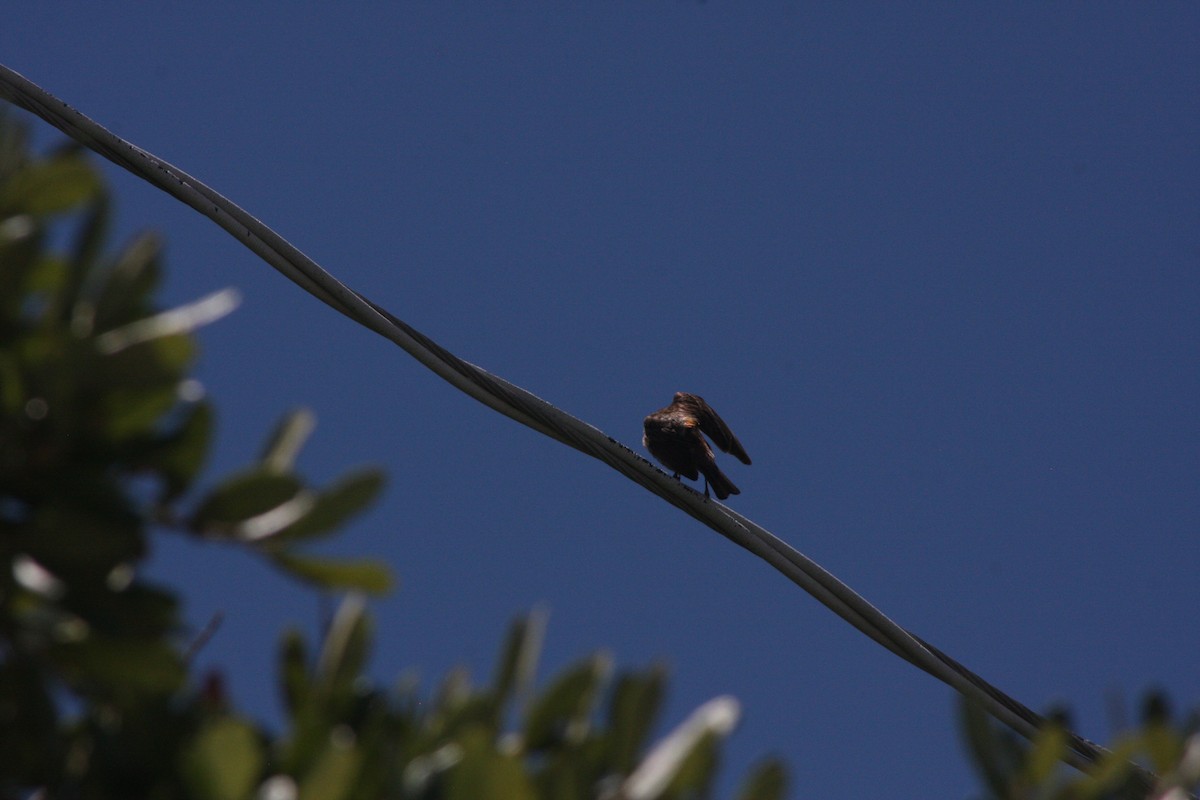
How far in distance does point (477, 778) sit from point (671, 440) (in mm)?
5740

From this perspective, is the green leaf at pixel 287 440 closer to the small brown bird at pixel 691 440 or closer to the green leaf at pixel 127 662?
the green leaf at pixel 127 662

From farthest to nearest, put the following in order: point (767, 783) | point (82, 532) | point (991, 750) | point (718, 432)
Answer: point (718, 432) → point (991, 750) → point (767, 783) → point (82, 532)

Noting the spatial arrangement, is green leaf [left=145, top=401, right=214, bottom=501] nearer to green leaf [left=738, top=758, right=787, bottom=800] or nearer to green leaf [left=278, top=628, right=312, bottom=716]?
green leaf [left=278, top=628, right=312, bottom=716]

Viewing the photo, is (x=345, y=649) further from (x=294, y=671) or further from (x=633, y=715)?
(x=633, y=715)

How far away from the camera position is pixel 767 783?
1831mm

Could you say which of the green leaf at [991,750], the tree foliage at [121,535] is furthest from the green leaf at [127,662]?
the green leaf at [991,750]

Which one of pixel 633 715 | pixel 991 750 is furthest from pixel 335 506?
pixel 991 750

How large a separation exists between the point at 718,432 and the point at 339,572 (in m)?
5.82

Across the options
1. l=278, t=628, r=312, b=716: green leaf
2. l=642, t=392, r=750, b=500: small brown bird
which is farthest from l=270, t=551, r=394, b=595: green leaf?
l=642, t=392, r=750, b=500: small brown bird

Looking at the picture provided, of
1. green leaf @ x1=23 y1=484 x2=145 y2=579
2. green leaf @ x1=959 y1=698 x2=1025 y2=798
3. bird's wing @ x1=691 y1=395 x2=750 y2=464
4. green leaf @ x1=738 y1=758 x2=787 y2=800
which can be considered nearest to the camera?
green leaf @ x1=23 y1=484 x2=145 y2=579

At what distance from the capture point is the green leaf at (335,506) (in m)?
1.79

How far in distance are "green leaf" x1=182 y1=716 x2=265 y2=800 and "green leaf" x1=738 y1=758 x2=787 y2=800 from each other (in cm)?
68

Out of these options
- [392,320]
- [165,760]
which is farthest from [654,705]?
[392,320]

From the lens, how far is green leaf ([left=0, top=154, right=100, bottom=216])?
1.77 metres
